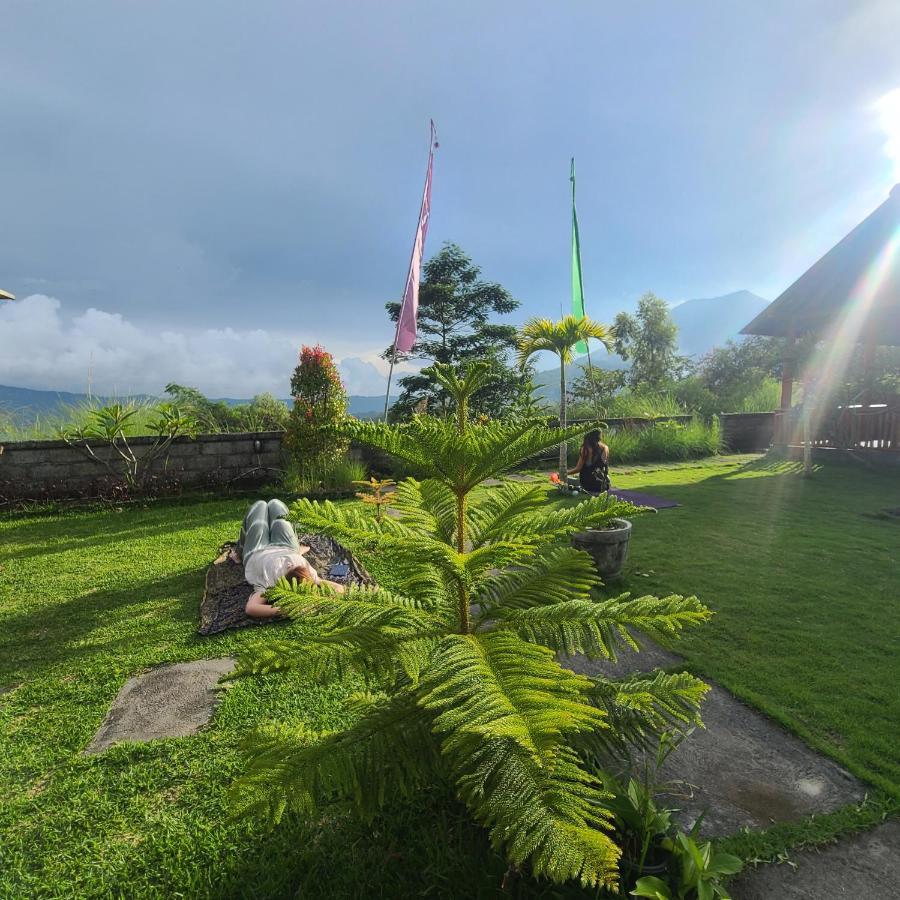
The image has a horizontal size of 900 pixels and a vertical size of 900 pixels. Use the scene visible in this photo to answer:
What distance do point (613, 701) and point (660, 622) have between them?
1.57 ft

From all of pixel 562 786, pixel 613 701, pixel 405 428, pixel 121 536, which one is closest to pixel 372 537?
pixel 405 428

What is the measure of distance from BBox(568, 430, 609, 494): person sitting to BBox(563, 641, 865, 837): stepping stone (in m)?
3.71

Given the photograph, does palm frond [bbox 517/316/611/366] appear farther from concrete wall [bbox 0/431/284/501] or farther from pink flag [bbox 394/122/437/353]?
concrete wall [bbox 0/431/284/501]

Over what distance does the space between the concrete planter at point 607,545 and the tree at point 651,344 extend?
37279mm

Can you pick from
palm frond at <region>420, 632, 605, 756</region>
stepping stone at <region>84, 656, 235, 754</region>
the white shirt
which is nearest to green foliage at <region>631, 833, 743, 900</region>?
palm frond at <region>420, 632, 605, 756</region>

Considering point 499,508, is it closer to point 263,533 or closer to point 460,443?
point 460,443

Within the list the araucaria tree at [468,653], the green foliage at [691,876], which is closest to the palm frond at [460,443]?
the araucaria tree at [468,653]

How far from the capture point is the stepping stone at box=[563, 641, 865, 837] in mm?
1911

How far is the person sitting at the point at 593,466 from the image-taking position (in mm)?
6012

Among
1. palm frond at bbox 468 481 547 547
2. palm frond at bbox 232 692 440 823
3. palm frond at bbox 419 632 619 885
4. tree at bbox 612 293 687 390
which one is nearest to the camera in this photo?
palm frond at bbox 419 632 619 885

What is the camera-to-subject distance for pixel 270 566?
4090mm

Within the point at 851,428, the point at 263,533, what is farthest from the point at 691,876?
the point at 851,428

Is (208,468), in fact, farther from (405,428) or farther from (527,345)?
(405,428)

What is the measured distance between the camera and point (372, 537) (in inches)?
45.2
